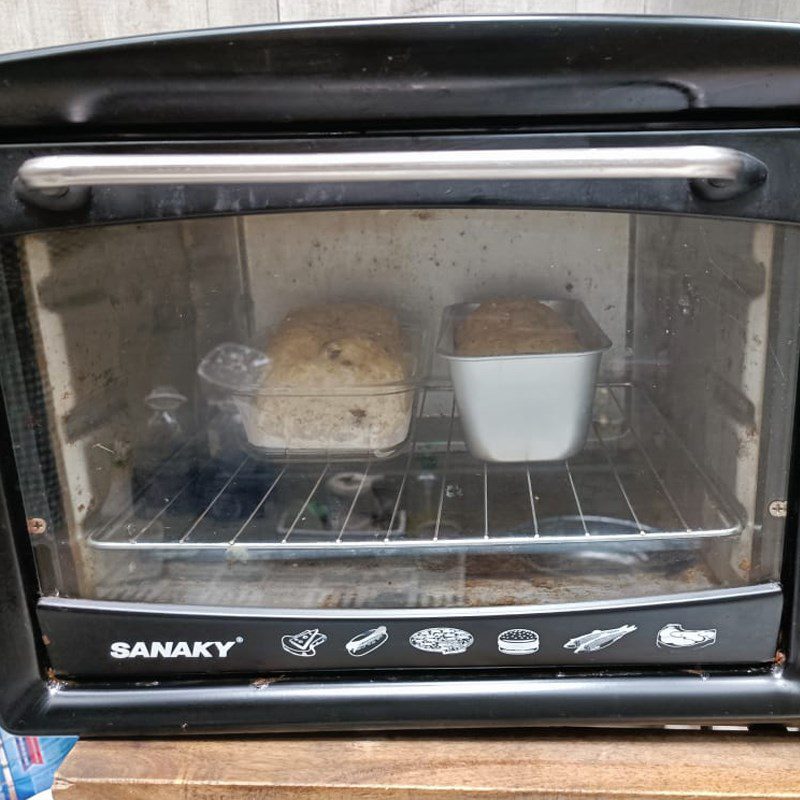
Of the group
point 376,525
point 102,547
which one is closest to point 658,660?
point 376,525

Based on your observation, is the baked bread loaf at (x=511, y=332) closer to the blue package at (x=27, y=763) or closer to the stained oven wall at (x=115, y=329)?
the stained oven wall at (x=115, y=329)

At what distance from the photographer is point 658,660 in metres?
0.62

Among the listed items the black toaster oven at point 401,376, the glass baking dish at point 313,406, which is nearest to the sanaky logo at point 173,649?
the black toaster oven at point 401,376

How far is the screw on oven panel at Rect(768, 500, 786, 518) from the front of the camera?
603mm

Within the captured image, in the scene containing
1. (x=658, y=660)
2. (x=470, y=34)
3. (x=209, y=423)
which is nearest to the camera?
(x=470, y=34)

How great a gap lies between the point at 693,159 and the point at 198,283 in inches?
17.9

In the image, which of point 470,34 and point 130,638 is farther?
point 130,638

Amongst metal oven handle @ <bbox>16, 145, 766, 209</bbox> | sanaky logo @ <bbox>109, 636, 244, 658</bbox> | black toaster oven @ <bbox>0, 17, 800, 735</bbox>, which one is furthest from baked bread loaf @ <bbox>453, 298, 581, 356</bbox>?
sanaky logo @ <bbox>109, 636, 244, 658</bbox>

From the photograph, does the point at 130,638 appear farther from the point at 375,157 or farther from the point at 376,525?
the point at 375,157

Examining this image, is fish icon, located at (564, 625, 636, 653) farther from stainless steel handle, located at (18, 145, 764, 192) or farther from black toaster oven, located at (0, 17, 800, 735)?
stainless steel handle, located at (18, 145, 764, 192)

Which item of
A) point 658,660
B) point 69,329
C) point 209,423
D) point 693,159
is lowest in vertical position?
point 658,660

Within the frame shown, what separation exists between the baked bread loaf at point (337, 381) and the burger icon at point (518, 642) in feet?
0.76

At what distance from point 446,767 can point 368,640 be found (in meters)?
0.15

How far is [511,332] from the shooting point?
2.35ft
